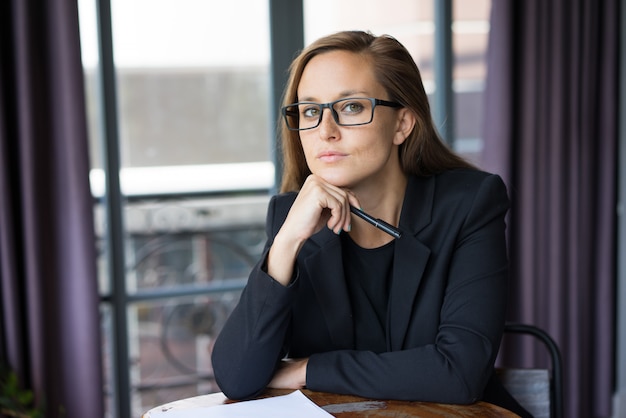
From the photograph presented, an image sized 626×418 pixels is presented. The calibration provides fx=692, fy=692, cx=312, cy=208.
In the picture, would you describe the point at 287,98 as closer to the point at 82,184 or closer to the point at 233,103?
the point at 82,184

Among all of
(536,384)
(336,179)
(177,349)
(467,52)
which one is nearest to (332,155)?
(336,179)

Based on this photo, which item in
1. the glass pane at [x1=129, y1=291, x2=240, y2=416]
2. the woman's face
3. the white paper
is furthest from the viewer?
the glass pane at [x1=129, y1=291, x2=240, y2=416]

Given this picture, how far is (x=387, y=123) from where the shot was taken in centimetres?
161

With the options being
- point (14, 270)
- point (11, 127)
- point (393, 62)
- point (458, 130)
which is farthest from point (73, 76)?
point (458, 130)

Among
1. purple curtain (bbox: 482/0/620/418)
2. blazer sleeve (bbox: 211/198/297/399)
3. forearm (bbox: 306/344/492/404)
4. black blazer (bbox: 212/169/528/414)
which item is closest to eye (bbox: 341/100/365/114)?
black blazer (bbox: 212/169/528/414)

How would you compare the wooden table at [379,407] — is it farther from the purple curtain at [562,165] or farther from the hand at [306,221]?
the purple curtain at [562,165]

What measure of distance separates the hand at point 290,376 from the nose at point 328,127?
482 millimetres

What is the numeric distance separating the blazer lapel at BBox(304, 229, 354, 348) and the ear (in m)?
0.30

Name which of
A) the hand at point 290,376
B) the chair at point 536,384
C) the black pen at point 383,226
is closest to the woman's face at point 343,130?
the black pen at point 383,226

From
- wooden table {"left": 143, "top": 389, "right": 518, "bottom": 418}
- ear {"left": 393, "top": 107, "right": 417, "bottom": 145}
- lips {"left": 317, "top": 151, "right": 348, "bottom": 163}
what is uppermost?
ear {"left": 393, "top": 107, "right": 417, "bottom": 145}

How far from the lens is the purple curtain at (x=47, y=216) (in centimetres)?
237

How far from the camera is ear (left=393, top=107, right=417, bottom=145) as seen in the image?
1.66 metres

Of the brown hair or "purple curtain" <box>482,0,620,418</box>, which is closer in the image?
the brown hair

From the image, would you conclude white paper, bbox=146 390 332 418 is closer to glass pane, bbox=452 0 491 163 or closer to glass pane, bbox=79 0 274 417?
glass pane, bbox=79 0 274 417
